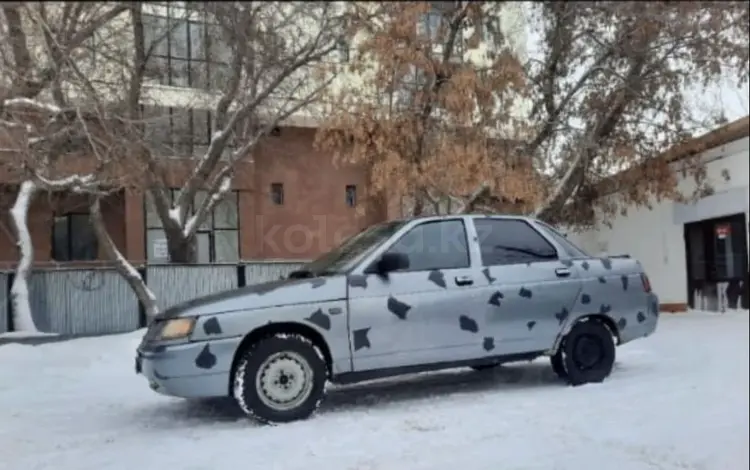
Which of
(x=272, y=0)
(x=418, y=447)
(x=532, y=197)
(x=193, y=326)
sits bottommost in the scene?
(x=418, y=447)

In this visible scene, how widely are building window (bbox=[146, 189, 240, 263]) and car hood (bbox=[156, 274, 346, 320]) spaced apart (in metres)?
0.27

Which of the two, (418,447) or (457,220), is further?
(457,220)

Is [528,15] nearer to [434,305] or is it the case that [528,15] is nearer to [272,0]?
[272,0]

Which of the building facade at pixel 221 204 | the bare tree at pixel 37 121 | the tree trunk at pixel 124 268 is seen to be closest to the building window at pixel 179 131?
the building facade at pixel 221 204

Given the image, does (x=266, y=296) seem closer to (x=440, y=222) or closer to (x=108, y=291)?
(x=108, y=291)

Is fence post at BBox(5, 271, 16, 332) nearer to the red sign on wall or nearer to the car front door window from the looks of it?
the car front door window

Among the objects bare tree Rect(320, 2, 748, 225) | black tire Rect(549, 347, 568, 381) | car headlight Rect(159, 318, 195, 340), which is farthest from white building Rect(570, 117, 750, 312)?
car headlight Rect(159, 318, 195, 340)

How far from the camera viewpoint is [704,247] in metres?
6.32

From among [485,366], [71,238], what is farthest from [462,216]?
[71,238]

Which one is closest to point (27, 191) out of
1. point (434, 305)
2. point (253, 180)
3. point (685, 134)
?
point (253, 180)

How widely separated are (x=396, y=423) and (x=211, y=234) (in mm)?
1716

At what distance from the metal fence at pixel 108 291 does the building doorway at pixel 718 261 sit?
3027mm

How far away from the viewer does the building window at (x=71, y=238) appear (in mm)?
4926

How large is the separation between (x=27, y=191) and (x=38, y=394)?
1.30 meters
